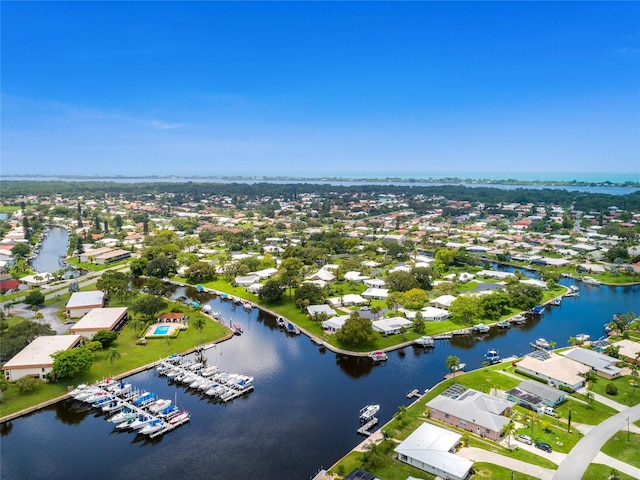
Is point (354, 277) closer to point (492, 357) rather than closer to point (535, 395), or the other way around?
point (492, 357)

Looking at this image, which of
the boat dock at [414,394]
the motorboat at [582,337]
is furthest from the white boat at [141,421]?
the motorboat at [582,337]

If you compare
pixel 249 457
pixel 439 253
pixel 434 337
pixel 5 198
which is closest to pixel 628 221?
pixel 439 253

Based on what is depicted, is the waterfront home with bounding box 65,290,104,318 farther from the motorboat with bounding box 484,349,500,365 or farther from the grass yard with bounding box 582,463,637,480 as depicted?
the grass yard with bounding box 582,463,637,480

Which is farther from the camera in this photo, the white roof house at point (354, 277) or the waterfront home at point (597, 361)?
the white roof house at point (354, 277)

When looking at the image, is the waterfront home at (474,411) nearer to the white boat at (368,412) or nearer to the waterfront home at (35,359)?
the white boat at (368,412)

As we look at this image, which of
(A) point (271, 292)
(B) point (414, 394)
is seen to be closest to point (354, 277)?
(A) point (271, 292)
